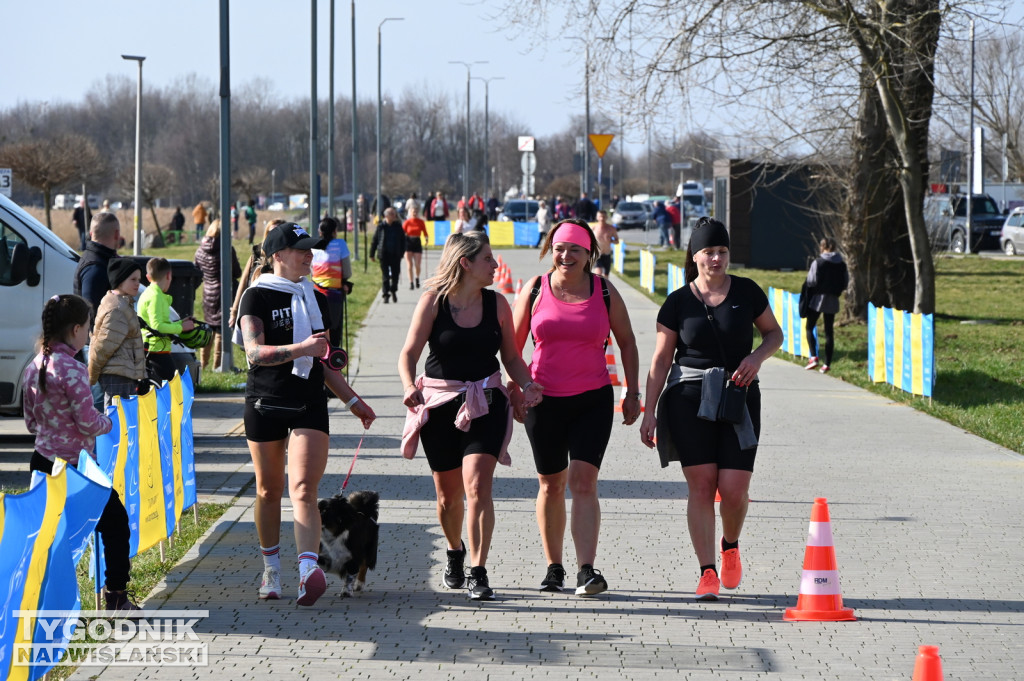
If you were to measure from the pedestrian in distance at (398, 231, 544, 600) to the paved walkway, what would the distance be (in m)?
0.47

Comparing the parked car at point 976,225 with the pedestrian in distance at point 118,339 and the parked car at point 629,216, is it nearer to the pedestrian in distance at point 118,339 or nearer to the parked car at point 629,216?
the parked car at point 629,216

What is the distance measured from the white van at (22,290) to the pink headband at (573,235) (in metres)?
5.44

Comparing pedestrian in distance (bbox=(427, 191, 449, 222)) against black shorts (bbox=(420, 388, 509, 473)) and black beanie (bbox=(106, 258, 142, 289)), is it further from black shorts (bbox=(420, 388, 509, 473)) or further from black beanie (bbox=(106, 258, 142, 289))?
Result: black shorts (bbox=(420, 388, 509, 473))

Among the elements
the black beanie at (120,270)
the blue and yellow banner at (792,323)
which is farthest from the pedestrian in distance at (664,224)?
the black beanie at (120,270)

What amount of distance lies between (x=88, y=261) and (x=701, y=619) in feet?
16.8

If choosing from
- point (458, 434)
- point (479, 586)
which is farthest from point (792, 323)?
point (479, 586)

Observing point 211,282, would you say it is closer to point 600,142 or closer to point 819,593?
point 819,593

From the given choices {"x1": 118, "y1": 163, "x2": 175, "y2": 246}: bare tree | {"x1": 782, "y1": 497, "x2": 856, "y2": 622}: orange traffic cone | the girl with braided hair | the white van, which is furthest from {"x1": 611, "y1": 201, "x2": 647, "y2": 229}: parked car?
the girl with braided hair

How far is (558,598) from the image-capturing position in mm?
6223

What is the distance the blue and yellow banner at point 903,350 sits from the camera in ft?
44.8

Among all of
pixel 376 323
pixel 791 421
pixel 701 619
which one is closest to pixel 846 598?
pixel 701 619

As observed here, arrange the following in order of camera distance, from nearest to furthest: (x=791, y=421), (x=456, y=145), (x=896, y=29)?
(x=791, y=421), (x=896, y=29), (x=456, y=145)

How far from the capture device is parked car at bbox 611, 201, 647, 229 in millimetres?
64500

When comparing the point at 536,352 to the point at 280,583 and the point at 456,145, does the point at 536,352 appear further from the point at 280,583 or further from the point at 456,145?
the point at 456,145
